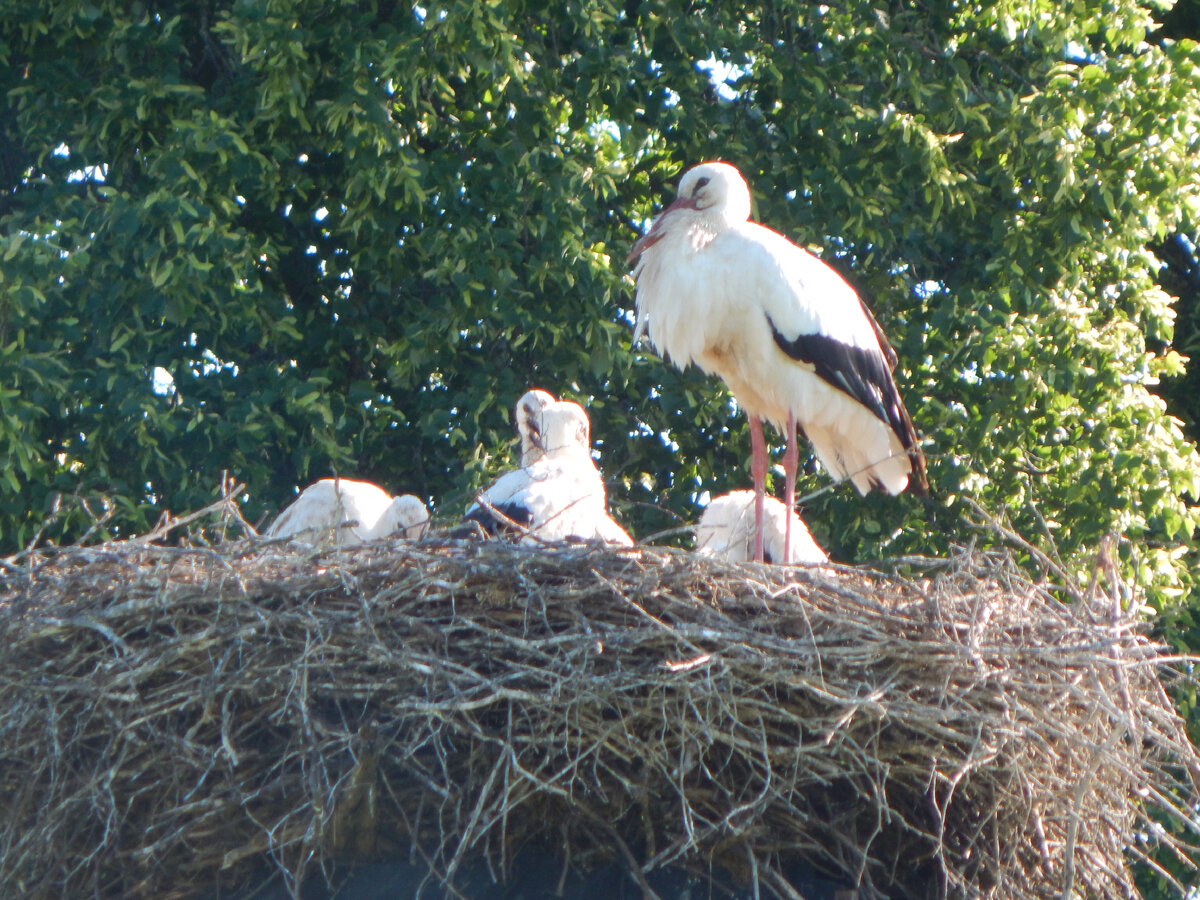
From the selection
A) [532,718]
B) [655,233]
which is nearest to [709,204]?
[655,233]

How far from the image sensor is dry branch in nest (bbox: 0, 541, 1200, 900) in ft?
12.1

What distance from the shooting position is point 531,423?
6031 mm

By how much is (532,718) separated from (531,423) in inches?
93.6

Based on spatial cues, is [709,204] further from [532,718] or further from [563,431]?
[532,718]

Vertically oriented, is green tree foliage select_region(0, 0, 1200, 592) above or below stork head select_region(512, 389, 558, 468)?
above

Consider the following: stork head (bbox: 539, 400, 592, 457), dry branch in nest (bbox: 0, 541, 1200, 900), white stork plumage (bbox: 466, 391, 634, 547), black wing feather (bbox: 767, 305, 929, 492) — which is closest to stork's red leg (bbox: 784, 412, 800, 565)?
black wing feather (bbox: 767, 305, 929, 492)

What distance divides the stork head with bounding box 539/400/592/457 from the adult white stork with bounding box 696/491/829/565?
533 millimetres

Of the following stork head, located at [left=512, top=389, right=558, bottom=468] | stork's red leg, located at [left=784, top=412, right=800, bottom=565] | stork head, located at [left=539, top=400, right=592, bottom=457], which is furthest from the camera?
stork head, located at [left=512, top=389, right=558, bottom=468]

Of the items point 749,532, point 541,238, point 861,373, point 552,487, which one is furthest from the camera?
point 541,238

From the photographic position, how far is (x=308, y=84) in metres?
6.61

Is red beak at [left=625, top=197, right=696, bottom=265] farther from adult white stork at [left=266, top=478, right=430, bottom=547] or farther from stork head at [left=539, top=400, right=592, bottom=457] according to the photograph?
adult white stork at [left=266, top=478, right=430, bottom=547]

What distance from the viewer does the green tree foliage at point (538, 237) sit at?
6363mm

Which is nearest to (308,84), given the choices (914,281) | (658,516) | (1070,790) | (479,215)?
(479,215)

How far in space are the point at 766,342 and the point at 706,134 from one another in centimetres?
183
